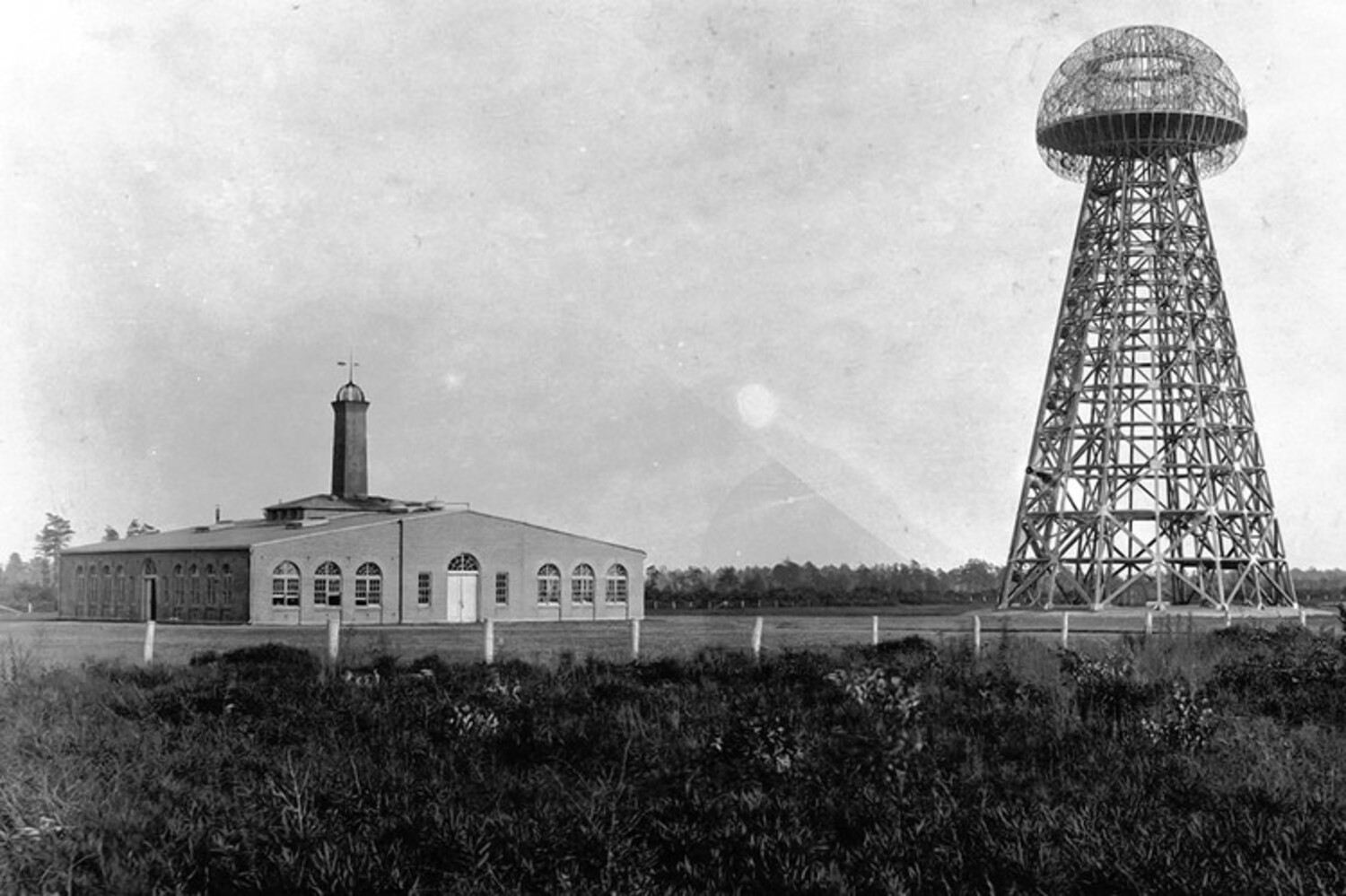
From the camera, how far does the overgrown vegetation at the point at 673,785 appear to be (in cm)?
943

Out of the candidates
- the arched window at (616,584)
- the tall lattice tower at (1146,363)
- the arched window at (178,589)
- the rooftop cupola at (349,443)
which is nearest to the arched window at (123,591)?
the arched window at (178,589)

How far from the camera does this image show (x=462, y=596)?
2414 inches

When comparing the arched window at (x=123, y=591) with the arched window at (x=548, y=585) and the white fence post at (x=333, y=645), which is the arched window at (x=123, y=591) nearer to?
the arched window at (x=548, y=585)

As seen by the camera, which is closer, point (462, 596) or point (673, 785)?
point (673, 785)

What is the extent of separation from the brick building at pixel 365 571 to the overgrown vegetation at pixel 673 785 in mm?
37714

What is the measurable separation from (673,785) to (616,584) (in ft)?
181

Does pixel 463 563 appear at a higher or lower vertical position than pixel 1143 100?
lower

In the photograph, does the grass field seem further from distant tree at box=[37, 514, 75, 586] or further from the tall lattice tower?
distant tree at box=[37, 514, 75, 586]

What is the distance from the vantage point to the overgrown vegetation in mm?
9430

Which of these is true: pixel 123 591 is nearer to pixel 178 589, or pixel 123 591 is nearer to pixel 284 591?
pixel 178 589

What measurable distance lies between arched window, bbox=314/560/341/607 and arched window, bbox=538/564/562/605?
9.49 meters

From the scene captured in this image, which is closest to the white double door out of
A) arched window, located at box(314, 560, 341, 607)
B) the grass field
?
the grass field

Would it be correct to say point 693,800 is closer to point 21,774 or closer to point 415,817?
point 415,817

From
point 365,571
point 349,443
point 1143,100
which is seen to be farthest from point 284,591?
point 1143,100
